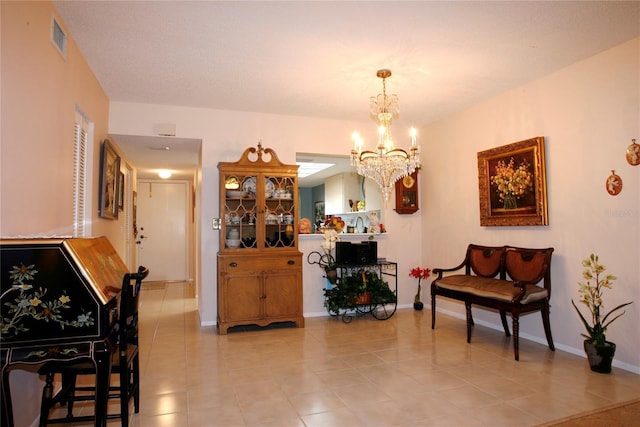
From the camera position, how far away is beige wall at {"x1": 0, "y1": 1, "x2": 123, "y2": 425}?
1.90m

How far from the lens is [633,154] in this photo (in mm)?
2961

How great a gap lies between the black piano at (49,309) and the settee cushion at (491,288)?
2.99m

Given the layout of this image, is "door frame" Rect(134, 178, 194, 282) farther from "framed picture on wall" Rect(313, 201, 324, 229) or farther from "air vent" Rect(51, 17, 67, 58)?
"air vent" Rect(51, 17, 67, 58)

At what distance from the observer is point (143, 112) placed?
4.36 meters

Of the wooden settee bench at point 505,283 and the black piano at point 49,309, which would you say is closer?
the black piano at point 49,309

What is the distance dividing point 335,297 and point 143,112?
3055 millimetres

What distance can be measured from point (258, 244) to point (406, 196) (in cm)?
217

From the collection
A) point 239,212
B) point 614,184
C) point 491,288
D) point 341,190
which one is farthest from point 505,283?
point 341,190

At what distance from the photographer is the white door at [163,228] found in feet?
26.7

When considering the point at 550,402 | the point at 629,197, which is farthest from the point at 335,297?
the point at 629,197

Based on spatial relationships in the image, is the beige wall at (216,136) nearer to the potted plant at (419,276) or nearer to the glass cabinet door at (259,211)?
the glass cabinet door at (259,211)

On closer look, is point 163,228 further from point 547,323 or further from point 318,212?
point 547,323

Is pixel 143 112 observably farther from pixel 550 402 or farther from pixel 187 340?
pixel 550 402

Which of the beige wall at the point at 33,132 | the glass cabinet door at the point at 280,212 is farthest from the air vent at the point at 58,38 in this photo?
the glass cabinet door at the point at 280,212
